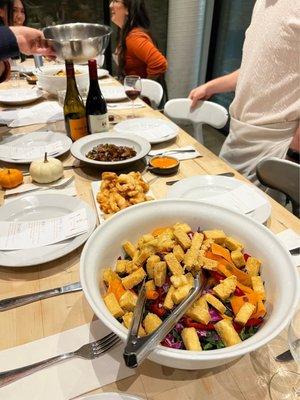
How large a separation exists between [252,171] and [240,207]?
2.30ft

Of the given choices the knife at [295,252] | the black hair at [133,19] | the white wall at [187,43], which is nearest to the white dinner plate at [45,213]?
the knife at [295,252]

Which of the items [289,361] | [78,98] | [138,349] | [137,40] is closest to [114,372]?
[138,349]

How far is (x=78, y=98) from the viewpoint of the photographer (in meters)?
1.37

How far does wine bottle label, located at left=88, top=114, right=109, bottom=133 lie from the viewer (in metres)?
1.34

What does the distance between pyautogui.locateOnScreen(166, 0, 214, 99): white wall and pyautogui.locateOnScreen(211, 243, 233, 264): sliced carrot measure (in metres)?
3.47

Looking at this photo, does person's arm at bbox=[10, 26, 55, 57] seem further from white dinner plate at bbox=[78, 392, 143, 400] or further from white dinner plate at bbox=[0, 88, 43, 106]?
white dinner plate at bbox=[78, 392, 143, 400]

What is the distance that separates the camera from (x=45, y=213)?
0.92 m

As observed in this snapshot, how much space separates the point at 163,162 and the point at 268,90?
23.9 inches

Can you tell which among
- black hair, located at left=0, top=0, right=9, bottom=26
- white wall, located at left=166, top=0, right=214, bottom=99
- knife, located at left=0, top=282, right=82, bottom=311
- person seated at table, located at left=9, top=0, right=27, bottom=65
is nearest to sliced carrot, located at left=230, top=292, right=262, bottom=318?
knife, located at left=0, top=282, right=82, bottom=311

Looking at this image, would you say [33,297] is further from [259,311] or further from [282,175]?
[282,175]

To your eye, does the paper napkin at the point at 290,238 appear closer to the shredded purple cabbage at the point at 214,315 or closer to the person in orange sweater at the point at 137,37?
the shredded purple cabbage at the point at 214,315

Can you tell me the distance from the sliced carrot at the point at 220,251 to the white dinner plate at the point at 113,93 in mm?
1515

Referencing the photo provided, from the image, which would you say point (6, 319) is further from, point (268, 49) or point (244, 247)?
point (268, 49)

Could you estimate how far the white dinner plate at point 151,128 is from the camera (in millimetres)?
1396
